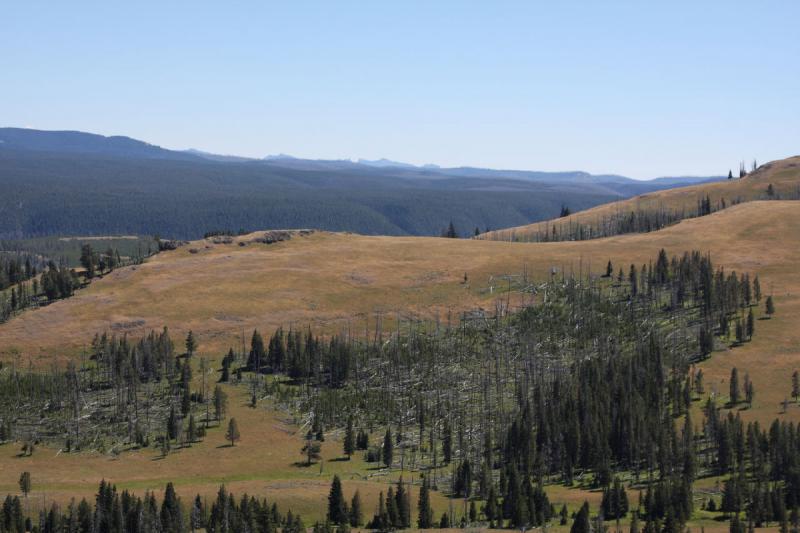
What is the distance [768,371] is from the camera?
179500mm

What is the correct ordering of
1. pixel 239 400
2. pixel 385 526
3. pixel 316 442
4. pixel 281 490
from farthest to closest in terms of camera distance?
pixel 239 400 → pixel 316 442 → pixel 281 490 → pixel 385 526

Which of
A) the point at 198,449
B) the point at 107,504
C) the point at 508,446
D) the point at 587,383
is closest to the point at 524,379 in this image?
the point at 587,383

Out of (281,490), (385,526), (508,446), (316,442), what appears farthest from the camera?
(316,442)

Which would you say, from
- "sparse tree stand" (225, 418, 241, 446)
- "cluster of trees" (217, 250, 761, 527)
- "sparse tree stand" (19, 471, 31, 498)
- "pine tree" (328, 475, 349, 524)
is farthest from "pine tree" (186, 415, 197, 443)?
"pine tree" (328, 475, 349, 524)

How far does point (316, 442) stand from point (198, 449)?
19.8 m

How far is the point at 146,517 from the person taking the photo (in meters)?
123

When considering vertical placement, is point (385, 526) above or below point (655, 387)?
below

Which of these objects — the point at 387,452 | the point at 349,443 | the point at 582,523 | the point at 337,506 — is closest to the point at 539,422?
the point at 387,452

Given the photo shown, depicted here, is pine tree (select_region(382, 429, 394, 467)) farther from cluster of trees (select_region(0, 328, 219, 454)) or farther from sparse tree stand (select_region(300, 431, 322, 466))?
cluster of trees (select_region(0, 328, 219, 454))

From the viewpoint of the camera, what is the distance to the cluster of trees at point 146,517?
398ft

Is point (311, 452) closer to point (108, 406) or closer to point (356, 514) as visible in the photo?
point (356, 514)

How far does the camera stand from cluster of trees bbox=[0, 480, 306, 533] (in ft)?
398

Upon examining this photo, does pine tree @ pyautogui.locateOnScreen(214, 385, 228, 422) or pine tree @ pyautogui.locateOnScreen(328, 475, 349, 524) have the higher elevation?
pine tree @ pyautogui.locateOnScreen(214, 385, 228, 422)

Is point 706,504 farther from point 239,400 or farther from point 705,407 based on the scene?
point 239,400
